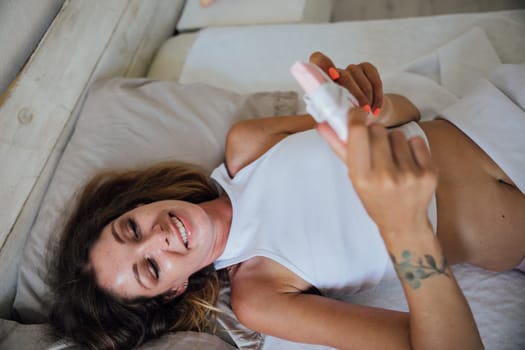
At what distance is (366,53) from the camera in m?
1.46

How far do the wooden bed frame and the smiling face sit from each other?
0.91 feet

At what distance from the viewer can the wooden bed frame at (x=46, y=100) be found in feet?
3.79

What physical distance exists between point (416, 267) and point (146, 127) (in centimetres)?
97

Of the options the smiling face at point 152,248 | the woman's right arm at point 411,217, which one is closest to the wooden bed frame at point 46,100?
the smiling face at point 152,248

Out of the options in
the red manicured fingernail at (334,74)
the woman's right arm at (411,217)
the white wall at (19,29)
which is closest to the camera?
the woman's right arm at (411,217)

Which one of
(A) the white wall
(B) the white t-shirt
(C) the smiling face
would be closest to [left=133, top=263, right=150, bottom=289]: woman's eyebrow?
(C) the smiling face

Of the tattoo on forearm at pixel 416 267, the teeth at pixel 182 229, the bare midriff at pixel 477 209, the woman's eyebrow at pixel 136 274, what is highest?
the tattoo on forearm at pixel 416 267

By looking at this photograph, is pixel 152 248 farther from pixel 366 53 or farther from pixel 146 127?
pixel 366 53

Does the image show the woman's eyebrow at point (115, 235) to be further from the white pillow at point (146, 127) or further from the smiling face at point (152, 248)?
the white pillow at point (146, 127)

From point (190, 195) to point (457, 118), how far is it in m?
0.76

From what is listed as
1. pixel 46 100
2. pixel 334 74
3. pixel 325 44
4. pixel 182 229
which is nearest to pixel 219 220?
pixel 182 229

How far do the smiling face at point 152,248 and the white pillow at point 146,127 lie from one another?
0.25 metres

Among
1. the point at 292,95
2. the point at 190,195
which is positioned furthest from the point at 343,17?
the point at 190,195

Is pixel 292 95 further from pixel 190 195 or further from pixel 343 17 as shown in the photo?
pixel 343 17
